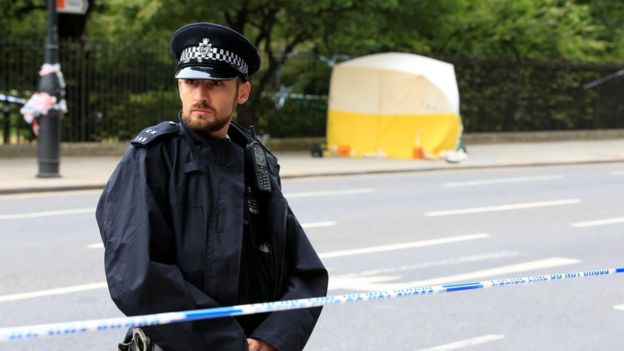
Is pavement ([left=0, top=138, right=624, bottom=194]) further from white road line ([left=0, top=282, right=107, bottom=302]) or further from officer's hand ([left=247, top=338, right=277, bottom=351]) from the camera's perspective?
Result: officer's hand ([left=247, top=338, right=277, bottom=351])

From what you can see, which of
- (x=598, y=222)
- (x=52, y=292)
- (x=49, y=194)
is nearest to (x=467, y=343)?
(x=52, y=292)

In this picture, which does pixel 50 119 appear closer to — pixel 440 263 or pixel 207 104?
pixel 440 263

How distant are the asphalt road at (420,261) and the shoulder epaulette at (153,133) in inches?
140

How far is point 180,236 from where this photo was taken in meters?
2.72

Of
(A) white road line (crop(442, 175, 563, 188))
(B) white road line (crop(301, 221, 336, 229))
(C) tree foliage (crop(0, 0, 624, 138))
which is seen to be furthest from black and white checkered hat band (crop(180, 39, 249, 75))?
(C) tree foliage (crop(0, 0, 624, 138))

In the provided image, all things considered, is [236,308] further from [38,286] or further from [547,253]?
Result: [547,253]

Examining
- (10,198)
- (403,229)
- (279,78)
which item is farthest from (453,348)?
(279,78)

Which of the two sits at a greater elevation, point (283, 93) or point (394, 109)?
point (283, 93)

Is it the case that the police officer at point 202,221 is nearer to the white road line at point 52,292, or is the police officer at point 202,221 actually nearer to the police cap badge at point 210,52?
the police cap badge at point 210,52

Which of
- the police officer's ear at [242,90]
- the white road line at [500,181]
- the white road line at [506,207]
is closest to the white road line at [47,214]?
the white road line at [506,207]

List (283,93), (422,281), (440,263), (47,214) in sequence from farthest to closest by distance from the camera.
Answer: (283,93), (47,214), (440,263), (422,281)

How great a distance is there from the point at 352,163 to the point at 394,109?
218 cm

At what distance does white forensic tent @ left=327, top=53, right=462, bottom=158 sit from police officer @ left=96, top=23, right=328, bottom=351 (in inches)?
738

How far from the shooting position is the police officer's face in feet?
9.19
